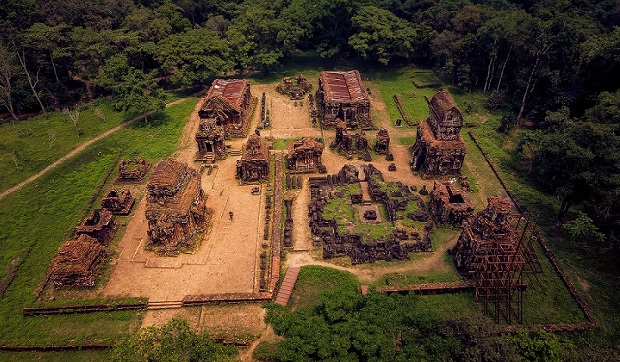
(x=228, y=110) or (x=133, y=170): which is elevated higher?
(x=228, y=110)

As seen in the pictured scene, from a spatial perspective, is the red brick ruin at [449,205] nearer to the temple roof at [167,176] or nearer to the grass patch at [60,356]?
the temple roof at [167,176]

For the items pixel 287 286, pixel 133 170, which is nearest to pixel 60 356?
pixel 287 286

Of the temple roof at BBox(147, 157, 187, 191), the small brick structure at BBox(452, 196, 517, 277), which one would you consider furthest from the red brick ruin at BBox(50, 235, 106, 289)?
the small brick structure at BBox(452, 196, 517, 277)

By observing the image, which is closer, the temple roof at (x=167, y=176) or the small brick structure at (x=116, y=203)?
the temple roof at (x=167, y=176)

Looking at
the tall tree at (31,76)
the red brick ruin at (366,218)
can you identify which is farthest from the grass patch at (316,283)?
the tall tree at (31,76)

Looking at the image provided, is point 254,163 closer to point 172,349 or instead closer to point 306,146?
point 306,146
